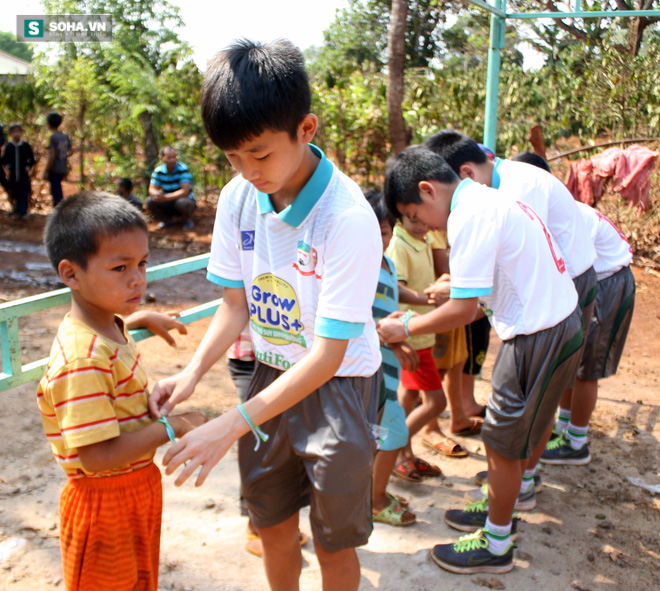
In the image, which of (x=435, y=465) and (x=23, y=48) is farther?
(x=23, y=48)

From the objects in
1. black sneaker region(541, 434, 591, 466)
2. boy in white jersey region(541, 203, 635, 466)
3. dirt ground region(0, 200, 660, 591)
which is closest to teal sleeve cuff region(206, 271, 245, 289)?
dirt ground region(0, 200, 660, 591)

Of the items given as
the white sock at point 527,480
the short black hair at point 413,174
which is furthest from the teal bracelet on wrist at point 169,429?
the white sock at point 527,480

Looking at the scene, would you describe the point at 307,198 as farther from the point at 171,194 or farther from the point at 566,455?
the point at 171,194

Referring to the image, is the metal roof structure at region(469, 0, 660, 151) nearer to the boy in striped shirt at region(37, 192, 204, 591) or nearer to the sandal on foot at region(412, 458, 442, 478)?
the sandal on foot at region(412, 458, 442, 478)

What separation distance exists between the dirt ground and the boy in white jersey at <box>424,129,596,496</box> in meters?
0.34

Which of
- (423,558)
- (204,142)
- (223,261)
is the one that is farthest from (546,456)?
(204,142)

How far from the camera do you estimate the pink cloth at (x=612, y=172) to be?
20.3 ft

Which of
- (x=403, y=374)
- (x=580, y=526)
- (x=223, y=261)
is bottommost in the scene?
(x=580, y=526)

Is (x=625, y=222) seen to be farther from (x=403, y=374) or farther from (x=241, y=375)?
(x=241, y=375)

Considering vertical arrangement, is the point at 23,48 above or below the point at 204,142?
above

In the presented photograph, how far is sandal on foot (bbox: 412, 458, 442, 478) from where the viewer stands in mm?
3332

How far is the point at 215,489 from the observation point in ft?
10.1

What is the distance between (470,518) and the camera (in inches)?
115

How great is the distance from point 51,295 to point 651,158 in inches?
223
